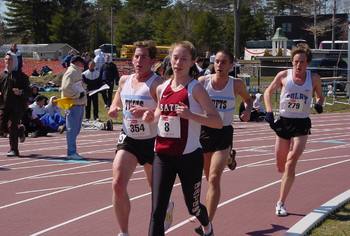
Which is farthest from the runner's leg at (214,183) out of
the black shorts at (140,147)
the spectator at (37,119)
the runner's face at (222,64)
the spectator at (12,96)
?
the spectator at (37,119)

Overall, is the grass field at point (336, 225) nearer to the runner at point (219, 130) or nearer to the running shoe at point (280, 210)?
the running shoe at point (280, 210)

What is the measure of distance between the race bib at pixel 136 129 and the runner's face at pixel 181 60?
87cm

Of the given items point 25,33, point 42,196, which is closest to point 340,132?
point 42,196

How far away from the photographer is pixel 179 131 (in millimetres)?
5887

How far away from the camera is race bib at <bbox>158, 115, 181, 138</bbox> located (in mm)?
5863

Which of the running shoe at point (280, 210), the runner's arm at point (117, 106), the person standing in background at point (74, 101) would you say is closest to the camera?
the runner's arm at point (117, 106)

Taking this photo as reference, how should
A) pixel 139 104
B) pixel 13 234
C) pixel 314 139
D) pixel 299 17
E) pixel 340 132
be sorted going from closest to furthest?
pixel 139 104 < pixel 13 234 < pixel 314 139 < pixel 340 132 < pixel 299 17

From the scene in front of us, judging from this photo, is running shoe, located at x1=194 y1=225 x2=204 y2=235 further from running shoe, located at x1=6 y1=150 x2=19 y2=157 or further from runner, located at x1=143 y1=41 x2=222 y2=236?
running shoe, located at x1=6 y1=150 x2=19 y2=157

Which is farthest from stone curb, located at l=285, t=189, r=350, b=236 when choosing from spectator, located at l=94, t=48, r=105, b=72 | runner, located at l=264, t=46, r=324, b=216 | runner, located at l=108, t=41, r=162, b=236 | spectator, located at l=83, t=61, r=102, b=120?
spectator, located at l=94, t=48, r=105, b=72

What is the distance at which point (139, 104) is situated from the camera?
662 centimetres

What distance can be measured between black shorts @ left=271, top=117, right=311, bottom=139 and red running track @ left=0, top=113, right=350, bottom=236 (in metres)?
0.96

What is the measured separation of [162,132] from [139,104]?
2.43 feet

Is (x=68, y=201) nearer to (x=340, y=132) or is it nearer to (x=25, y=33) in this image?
(x=340, y=132)

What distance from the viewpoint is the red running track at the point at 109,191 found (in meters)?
7.61
